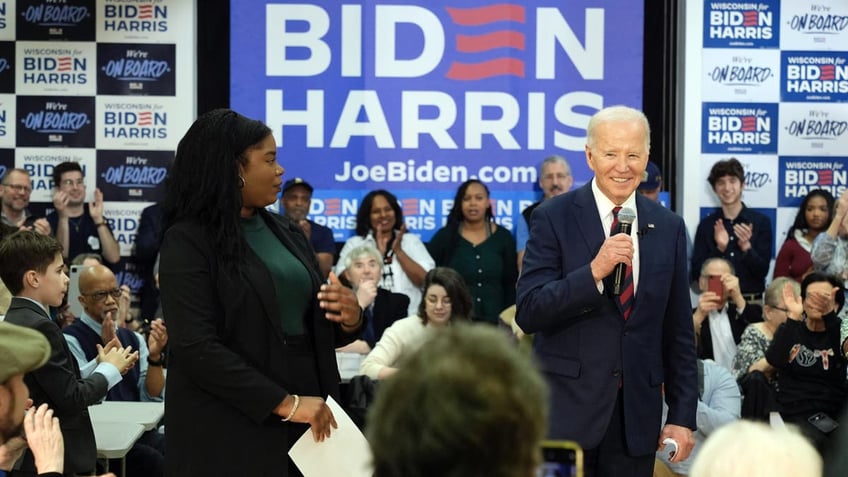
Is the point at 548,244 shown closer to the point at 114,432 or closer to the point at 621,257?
the point at 621,257

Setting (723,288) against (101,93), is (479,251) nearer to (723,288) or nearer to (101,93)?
(723,288)

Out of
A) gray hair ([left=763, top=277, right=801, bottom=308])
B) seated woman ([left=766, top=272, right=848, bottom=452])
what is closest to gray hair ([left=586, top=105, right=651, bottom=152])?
seated woman ([left=766, top=272, right=848, bottom=452])

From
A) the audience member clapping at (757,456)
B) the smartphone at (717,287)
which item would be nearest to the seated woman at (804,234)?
the smartphone at (717,287)

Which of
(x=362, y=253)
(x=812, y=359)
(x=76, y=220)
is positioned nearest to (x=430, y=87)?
(x=362, y=253)

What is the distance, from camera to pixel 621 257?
2.78 meters

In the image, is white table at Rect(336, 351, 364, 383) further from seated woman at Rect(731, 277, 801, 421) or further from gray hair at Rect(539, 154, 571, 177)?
gray hair at Rect(539, 154, 571, 177)

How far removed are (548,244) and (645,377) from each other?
44 centimetres

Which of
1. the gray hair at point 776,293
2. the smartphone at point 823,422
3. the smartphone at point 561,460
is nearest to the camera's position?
the smartphone at point 561,460

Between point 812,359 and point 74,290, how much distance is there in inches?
158

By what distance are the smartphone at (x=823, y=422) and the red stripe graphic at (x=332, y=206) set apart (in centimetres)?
358

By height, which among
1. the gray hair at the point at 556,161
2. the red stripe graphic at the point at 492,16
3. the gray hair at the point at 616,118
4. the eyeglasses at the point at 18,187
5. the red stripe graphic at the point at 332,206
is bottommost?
the red stripe graphic at the point at 332,206

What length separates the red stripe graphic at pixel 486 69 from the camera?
8219 millimetres

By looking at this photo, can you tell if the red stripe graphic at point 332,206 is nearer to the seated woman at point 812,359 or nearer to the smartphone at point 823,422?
the seated woman at point 812,359

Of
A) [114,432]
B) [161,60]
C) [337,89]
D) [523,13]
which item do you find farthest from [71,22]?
[114,432]
